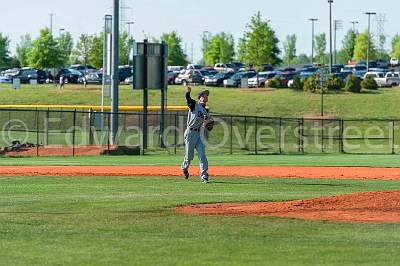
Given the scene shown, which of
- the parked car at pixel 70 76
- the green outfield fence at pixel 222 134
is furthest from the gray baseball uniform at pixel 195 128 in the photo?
the parked car at pixel 70 76

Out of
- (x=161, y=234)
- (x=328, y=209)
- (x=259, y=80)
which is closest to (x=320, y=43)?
(x=259, y=80)

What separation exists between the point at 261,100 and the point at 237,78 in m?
17.1

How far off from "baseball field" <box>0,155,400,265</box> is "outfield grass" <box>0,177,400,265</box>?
0.04ft

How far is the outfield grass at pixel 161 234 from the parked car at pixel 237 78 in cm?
6908

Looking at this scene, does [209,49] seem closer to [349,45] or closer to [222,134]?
[349,45]

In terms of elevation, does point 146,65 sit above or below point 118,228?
above

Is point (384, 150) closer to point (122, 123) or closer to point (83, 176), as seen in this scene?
point (122, 123)

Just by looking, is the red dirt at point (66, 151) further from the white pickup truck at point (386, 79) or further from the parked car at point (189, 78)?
the white pickup truck at point (386, 79)

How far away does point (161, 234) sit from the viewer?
13398mm

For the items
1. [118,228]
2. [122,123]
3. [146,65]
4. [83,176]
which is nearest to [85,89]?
[122,123]

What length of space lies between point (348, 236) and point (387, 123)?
5323cm

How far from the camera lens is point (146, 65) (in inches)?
1869

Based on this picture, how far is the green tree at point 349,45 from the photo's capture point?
519ft

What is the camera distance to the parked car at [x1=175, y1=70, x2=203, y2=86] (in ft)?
302
